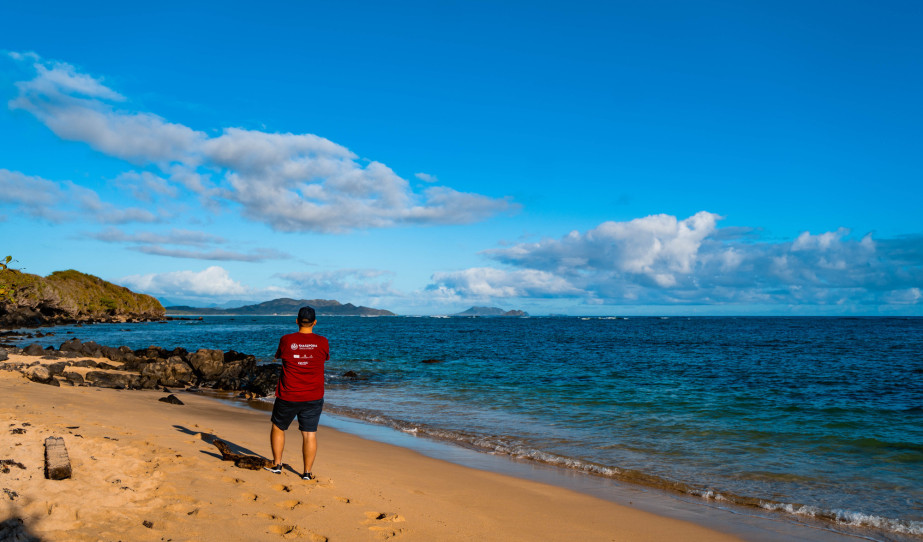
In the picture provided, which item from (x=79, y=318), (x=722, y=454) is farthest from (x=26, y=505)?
(x=79, y=318)

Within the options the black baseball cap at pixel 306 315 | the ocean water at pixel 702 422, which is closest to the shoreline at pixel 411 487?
the ocean water at pixel 702 422

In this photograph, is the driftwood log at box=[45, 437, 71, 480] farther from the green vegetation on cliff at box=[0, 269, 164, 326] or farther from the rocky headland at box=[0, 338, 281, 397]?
the green vegetation on cliff at box=[0, 269, 164, 326]

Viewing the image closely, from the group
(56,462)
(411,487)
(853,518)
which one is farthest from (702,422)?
(56,462)

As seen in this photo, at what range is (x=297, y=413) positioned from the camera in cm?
762

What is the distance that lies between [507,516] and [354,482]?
8.30ft

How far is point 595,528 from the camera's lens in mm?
7109

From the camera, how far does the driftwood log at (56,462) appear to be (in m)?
6.18

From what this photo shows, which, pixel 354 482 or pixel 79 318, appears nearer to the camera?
pixel 354 482

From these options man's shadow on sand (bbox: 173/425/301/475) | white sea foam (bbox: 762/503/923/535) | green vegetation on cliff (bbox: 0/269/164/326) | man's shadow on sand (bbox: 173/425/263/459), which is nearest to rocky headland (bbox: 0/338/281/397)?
man's shadow on sand (bbox: 173/425/263/459)

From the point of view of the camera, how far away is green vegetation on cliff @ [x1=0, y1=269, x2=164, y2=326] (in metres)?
64.9

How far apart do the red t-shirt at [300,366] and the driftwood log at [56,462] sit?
262 centimetres

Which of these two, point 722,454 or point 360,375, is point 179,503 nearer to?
point 722,454

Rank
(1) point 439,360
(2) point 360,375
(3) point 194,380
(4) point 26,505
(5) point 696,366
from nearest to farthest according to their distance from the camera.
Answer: (4) point 26,505, (3) point 194,380, (2) point 360,375, (5) point 696,366, (1) point 439,360

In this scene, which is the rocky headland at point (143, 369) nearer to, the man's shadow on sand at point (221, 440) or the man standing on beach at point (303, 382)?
the man's shadow on sand at point (221, 440)
